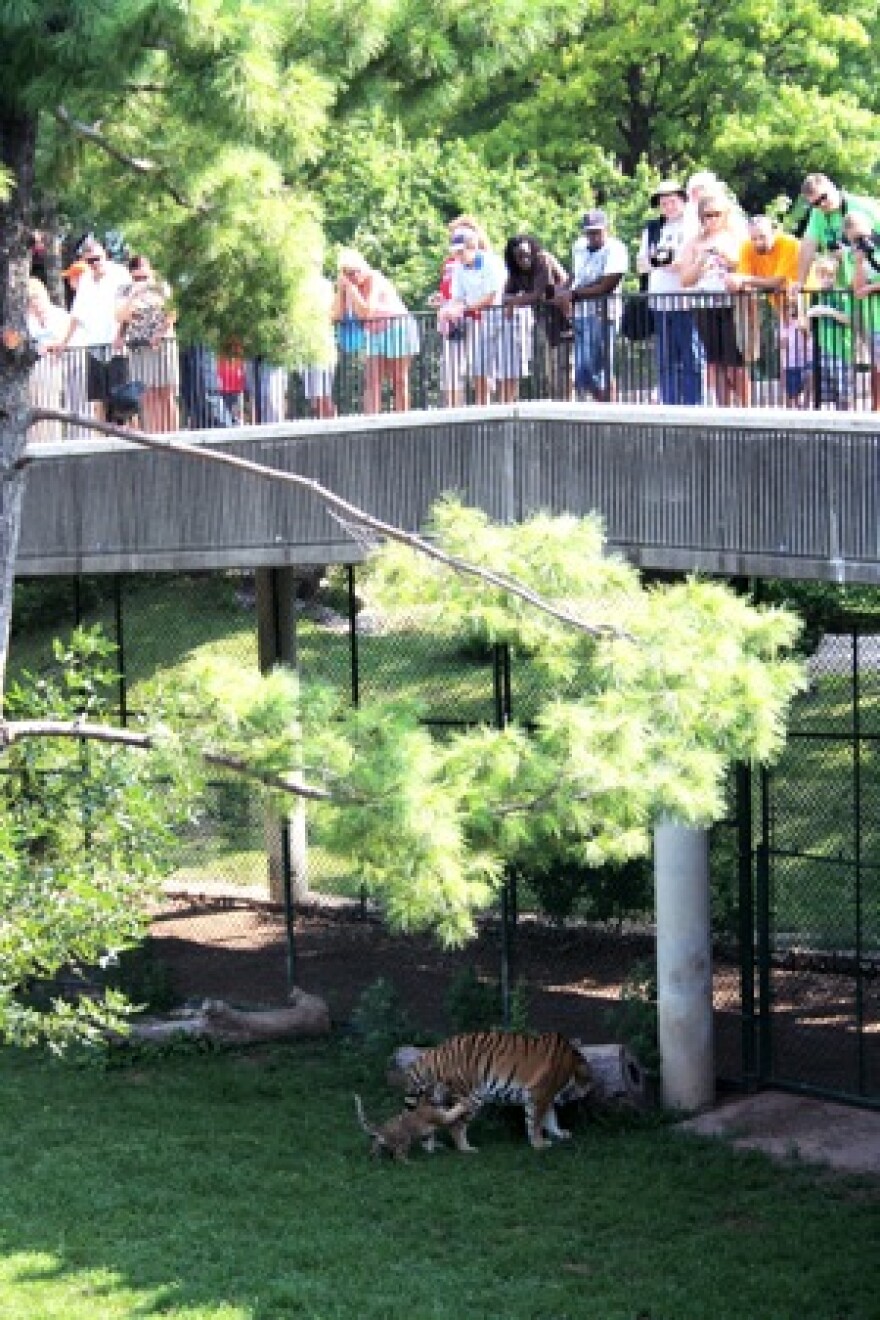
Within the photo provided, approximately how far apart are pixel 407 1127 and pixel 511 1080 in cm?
76

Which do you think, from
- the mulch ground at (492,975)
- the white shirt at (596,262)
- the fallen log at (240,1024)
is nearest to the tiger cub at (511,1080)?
the mulch ground at (492,975)

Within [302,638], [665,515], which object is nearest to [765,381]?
[665,515]

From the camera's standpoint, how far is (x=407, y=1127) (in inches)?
628

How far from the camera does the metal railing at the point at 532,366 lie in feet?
46.4

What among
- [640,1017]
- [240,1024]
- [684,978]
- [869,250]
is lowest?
[240,1024]

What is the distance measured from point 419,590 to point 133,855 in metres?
1.90

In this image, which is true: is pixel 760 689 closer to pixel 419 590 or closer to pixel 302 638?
pixel 419 590

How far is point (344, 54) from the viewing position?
11648mm

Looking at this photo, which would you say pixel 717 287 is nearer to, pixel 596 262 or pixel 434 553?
pixel 596 262

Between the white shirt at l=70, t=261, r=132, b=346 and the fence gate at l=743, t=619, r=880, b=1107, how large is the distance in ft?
18.1

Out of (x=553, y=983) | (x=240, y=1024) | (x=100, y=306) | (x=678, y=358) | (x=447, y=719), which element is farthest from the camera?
(x=447, y=719)

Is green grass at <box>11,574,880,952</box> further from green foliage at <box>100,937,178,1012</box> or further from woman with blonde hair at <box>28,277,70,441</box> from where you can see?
woman with blonde hair at <box>28,277,70,441</box>

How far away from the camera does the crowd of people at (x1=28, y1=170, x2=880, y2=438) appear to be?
14234mm

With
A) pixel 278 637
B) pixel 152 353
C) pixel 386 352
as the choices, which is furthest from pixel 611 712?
pixel 278 637
